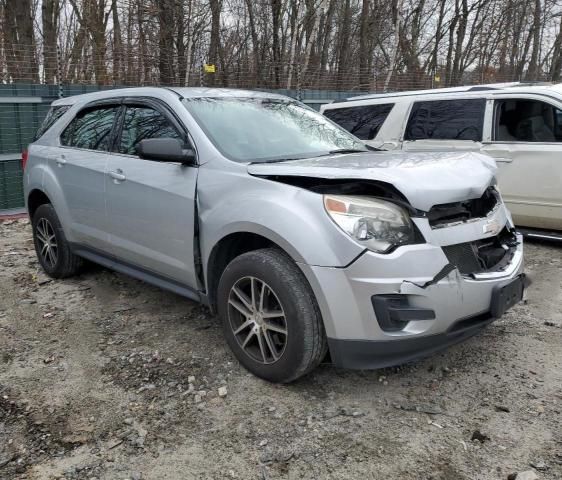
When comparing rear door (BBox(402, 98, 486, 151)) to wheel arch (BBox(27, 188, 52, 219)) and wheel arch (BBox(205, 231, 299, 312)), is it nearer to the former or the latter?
wheel arch (BBox(205, 231, 299, 312))

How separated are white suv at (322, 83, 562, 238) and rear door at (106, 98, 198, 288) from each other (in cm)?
366

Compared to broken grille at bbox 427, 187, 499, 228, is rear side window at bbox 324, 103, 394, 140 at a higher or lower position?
higher

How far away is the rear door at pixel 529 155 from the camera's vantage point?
5629 mm

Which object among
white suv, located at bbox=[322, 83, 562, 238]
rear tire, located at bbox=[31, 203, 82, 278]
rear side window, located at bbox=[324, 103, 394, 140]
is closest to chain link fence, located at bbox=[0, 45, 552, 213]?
rear tire, located at bbox=[31, 203, 82, 278]


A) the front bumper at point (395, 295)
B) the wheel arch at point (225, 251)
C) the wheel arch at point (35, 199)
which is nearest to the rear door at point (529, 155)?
the front bumper at point (395, 295)

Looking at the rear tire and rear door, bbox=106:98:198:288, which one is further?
the rear tire

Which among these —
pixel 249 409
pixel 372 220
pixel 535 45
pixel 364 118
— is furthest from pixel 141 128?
pixel 535 45

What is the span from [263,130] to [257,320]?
56.1 inches

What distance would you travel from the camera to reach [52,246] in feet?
16.6

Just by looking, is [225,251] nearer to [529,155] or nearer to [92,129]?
[92,129]

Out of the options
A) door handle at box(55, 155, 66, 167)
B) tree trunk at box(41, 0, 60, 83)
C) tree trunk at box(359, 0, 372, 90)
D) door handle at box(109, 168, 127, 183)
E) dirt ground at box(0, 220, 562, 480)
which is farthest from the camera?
tree trunk at box(359, 0, 372, 90)

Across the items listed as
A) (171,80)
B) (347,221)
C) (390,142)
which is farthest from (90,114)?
(171,80)

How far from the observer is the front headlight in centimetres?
266

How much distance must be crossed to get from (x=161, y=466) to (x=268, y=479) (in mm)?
504
